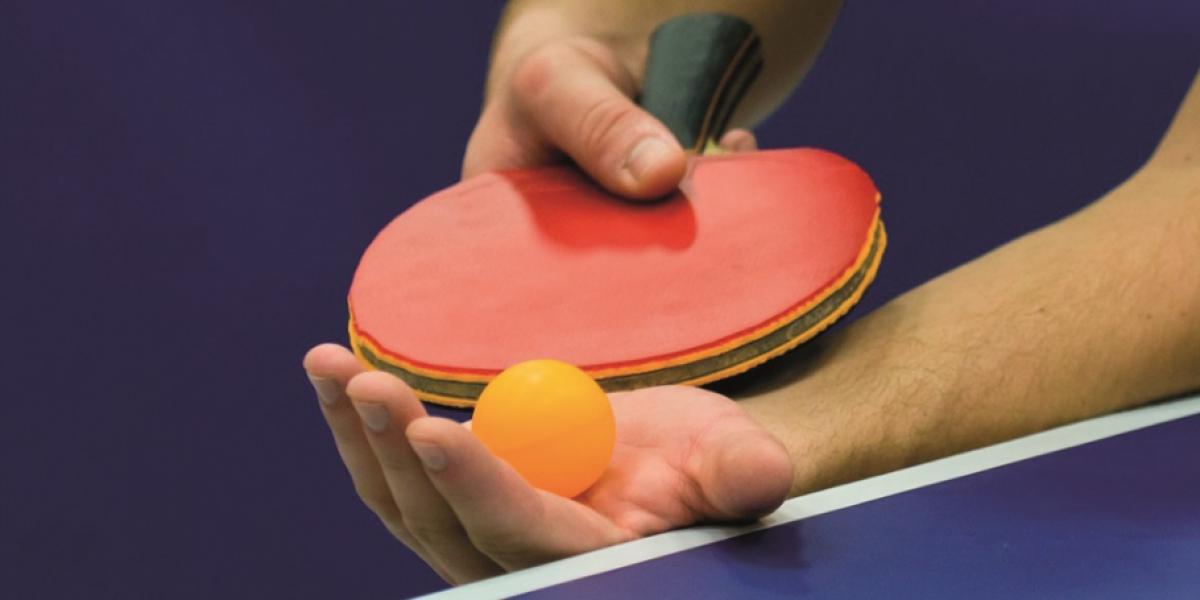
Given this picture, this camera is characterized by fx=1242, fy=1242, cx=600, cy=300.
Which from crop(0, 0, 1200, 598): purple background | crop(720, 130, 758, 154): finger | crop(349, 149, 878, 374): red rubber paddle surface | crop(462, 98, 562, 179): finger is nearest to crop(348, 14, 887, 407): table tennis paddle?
crop(349, 149, 878, 374): red rubber paddle surface

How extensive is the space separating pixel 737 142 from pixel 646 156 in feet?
1.14

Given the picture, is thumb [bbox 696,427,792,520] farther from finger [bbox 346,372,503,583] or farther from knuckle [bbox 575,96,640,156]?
knuckle [bbox 575,96,640,156]

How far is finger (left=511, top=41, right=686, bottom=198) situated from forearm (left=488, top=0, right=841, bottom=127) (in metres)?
0.08

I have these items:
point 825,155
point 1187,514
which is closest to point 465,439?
point 1187,514

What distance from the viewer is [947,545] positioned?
590 millimetres

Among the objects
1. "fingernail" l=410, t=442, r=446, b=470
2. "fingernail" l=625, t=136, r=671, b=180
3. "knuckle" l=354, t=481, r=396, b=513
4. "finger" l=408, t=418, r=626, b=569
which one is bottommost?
"knuckle" l=354, t=481, r=396, b=513

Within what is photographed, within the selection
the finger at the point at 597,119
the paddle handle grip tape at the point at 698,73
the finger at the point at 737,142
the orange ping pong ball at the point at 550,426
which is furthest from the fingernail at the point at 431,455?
the finger at the point at 737,142

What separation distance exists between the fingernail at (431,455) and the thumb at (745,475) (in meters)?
0.14

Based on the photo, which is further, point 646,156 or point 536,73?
point 536,73

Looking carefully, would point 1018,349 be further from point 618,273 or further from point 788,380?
point 618,273

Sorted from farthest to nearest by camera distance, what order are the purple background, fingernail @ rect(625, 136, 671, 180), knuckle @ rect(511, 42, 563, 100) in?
the purple background, knuckle @ rect(511, 42, 563, 100), fingernail @ rect(625, 136, 671, 180)

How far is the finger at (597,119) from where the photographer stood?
3.09 ft

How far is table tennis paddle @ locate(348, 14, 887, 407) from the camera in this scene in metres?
0.81

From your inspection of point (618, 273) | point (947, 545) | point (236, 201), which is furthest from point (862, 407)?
point (236, 201)
